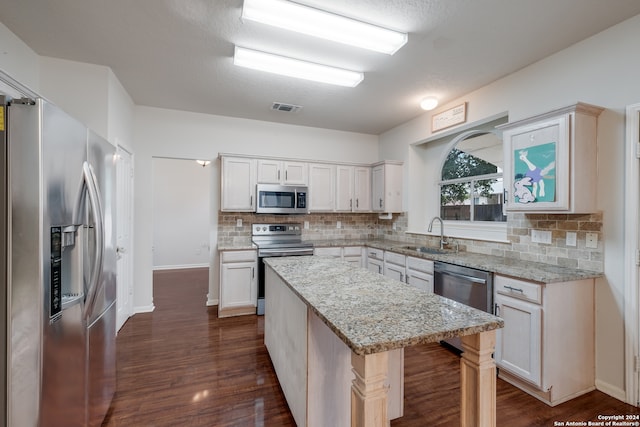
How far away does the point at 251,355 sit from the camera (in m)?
2.68

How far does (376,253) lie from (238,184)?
7.17 ft

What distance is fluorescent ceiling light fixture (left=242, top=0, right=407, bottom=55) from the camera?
1844 millimetres

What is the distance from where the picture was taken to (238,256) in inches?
147

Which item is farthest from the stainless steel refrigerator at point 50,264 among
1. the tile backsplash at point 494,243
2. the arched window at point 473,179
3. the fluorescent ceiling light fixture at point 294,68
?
the arched window at point 473,179

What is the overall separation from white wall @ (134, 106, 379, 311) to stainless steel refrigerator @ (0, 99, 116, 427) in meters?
2.38

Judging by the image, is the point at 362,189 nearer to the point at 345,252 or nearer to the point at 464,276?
the point at 345,252

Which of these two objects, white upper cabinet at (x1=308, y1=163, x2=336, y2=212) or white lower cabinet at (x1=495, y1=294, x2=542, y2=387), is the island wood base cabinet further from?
white upper cabinet at (x1=308, y1=163, x2=336, y2=212)

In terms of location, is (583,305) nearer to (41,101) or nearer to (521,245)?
(521,245)

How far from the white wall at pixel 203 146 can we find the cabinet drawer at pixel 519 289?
316cm

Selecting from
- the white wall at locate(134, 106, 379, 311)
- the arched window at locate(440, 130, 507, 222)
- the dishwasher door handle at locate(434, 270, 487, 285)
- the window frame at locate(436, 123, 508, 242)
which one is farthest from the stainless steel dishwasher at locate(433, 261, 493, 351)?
the white wall at locate(134, 106, 379, 311)

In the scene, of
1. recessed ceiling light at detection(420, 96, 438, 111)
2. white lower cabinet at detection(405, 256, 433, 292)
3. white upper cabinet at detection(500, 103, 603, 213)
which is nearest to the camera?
white upper cabinet at detection(500, 103, 603, 213)

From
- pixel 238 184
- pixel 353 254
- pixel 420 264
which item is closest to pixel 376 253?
pixel 353 254

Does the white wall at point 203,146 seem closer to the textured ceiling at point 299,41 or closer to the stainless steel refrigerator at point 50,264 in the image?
the textured ceiling at point 299,41

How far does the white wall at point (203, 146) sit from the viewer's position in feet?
12.4
